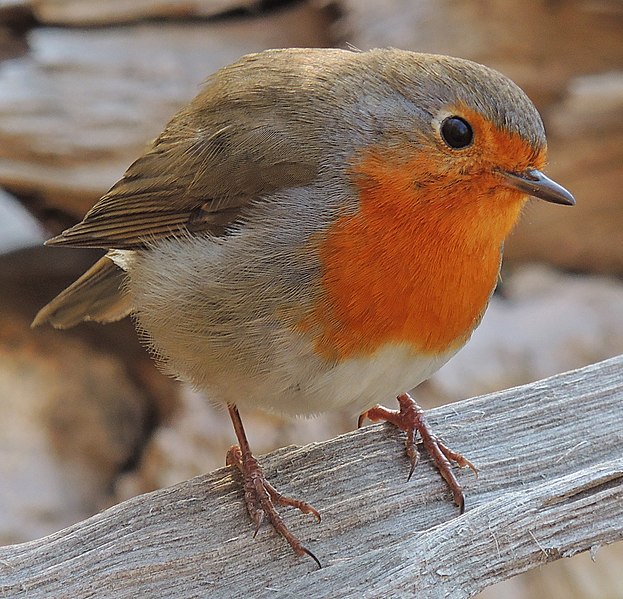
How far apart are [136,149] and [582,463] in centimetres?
266

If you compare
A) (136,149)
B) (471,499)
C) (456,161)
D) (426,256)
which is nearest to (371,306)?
(426,256)

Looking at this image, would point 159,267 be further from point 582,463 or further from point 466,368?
point 466,368

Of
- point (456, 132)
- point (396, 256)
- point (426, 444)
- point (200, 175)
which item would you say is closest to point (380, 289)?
point (396, 256)

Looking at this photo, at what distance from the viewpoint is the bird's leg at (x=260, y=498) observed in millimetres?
2312

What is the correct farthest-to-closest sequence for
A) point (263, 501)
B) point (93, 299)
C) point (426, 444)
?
point (93, 299)
point (426, 444)
point (263, 501)

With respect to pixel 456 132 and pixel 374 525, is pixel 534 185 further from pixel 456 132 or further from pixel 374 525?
pixel 374 525

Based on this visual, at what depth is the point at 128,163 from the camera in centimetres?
444

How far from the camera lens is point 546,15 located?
15.4 feet

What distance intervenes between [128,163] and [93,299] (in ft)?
4.82

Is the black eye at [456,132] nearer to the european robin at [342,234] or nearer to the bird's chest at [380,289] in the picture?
the european robin at [342,234]

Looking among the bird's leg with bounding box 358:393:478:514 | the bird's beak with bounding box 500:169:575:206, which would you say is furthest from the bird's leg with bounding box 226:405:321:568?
the bird's beak with bounding box 500:169:575:206

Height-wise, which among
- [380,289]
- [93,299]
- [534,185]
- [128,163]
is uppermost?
[534,185]

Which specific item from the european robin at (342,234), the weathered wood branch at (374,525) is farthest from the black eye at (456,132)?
the weathered wood branch at (374,525)

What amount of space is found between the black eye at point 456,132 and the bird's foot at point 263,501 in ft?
3.18
